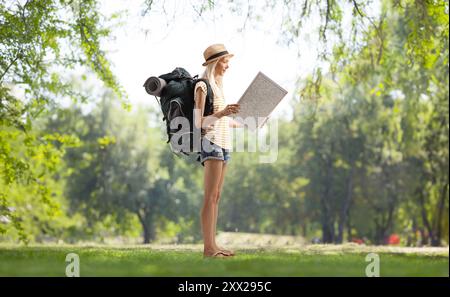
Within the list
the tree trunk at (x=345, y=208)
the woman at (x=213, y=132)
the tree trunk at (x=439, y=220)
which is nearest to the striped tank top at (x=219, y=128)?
the woman at (x=213, y=132)

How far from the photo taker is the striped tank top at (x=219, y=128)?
18.8ft

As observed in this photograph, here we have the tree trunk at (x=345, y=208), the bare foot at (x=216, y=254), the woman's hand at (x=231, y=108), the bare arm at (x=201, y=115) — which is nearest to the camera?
the woman's hand at (x=231, y=108)

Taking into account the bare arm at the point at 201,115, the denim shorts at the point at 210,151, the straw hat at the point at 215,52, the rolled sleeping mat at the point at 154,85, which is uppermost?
the straw hat at the point at 215,52

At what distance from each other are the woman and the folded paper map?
169 millimetres

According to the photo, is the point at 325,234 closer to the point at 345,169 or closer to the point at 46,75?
the point at 345,169

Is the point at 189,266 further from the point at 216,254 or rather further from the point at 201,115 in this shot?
the point at 201,115

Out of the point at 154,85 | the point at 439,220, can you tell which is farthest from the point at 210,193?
the point at 439,220

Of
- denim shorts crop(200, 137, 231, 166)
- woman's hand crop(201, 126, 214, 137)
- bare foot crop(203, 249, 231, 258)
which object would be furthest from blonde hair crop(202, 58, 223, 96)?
bare foot crop(203, 249, 231, 258)

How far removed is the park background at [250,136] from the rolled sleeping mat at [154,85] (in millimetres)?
2752

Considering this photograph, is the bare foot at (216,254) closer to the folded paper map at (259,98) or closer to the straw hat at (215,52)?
the folded paper map at (259,98)

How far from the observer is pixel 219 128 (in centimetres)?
575

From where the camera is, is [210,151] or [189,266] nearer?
[189,266]

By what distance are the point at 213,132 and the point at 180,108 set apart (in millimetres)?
346

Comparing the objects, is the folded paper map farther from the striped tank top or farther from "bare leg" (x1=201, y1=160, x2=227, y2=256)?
"bare leg" (x1=201, y1=160, x2=227, y2=256)
